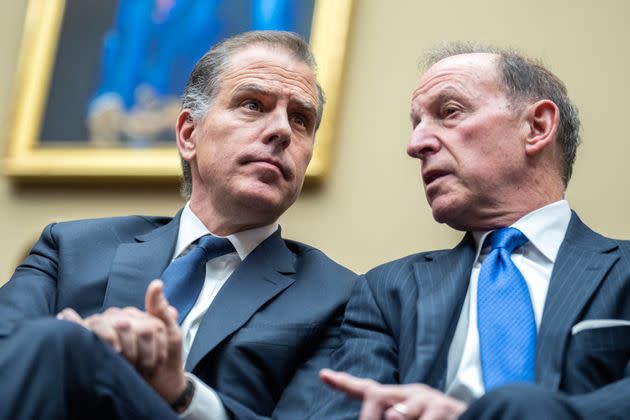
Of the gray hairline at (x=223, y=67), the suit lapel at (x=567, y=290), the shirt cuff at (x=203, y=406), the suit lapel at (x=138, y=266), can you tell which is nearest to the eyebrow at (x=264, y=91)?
the gray hairline at (x=223, y=67)

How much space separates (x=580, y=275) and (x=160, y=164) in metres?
2.09

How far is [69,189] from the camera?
13.3 feet

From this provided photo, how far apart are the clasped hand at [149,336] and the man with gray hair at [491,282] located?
0.31m

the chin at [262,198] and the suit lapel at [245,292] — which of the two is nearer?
the suit lapel at [245,292]

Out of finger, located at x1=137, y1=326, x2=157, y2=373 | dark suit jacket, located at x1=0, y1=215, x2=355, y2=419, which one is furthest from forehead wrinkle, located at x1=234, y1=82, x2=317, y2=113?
finger, located at x1=137, y1=326, x2=157, y2=373

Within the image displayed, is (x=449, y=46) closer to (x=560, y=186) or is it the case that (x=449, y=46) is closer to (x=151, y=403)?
(x=560, y=186)

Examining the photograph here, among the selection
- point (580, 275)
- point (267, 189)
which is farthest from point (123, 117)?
point (580, 275)

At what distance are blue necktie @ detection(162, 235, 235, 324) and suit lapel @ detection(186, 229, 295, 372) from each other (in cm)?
7

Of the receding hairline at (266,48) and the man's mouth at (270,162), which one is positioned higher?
the receding hairline at (266,48)

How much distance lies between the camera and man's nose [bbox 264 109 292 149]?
2.63 m

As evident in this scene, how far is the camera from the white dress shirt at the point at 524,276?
6.86ft

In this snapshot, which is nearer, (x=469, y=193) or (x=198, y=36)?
(x=469, y=193)

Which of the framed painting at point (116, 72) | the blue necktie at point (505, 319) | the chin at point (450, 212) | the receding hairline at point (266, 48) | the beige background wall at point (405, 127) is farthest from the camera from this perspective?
the framed painting at point (116, 72)

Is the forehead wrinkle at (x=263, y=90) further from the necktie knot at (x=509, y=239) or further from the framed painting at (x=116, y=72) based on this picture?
the framed painting at (x=116, y=72)
